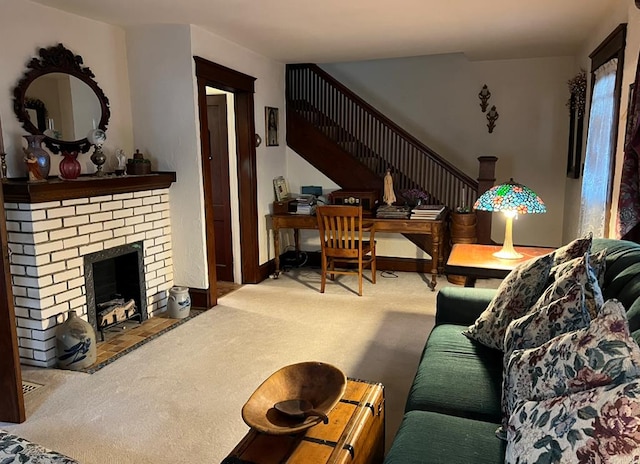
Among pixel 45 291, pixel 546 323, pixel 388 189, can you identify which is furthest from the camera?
pixel 388 189

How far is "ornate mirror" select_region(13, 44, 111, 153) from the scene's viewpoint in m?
3.20

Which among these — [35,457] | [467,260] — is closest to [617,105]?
[467,260]

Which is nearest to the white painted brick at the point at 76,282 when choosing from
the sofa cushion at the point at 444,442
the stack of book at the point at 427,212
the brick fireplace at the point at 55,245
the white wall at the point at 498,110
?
the brick fireplace at the point at 55,245

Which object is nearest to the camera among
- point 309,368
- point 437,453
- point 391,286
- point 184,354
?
point 437,453

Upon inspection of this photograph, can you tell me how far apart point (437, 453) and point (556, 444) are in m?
0.42

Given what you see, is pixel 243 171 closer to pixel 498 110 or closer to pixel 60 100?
pixel 60 100

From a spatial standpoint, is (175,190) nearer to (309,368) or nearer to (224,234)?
(224,234)

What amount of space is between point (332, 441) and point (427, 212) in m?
3.54

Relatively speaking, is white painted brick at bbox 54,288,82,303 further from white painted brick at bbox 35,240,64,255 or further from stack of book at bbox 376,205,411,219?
stack of book at bbox 376,205,411,219

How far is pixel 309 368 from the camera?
1.80m

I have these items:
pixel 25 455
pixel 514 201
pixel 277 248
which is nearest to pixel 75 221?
pixel 277 248

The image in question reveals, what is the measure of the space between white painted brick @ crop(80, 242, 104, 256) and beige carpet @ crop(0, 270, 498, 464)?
0.78 metres

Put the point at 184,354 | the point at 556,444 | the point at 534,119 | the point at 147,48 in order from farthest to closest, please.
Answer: the point at 534,119, the point at 147,48, the point at 184,354, the point at 556,444

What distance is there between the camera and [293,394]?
1.72 metres
